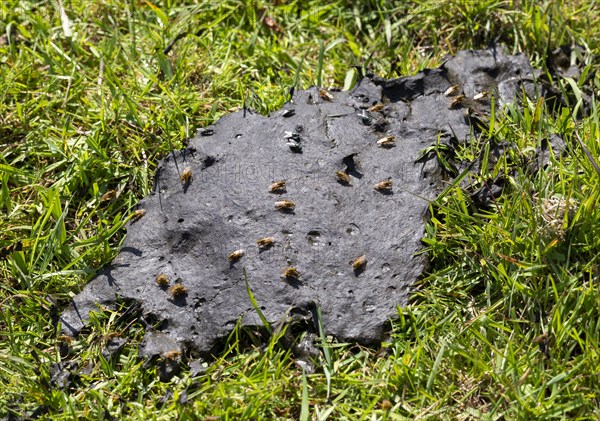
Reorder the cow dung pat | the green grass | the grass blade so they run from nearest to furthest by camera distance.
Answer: the green grass
the grass blade
the cow dung pat

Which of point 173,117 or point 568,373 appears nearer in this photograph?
point 568,373

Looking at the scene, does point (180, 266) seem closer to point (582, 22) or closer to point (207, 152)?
point (207, 152)

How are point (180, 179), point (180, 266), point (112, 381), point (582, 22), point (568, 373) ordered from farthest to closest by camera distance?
point (582, 22) < point (180, 179) < point (180, 266) < point (112, 381) < point (568, 373)

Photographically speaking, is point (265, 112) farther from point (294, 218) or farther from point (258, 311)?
point (258, 311)

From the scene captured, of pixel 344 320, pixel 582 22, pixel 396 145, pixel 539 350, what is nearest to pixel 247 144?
pixel 396 145

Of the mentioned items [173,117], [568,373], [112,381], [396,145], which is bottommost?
[568,373]

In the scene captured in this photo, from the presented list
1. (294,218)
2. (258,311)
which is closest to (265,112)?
(294,218)

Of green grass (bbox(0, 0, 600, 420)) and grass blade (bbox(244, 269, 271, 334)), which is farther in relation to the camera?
grass blade (bbox(244, 269, 271, 334))

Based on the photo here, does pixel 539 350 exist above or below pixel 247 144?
below
